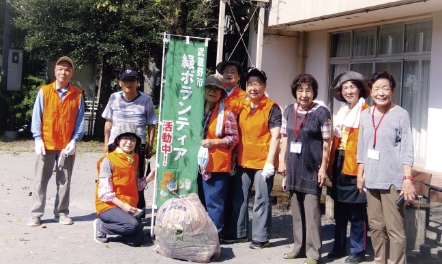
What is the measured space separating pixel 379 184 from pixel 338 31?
7853 millimetres

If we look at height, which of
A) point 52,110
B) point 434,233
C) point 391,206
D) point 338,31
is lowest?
point 434,233

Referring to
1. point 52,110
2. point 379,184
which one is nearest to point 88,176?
point 52,110

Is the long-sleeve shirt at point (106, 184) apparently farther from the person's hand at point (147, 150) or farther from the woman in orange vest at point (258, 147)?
the woman in orange vest at point (258, 147)

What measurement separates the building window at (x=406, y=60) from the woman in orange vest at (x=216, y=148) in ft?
16.4

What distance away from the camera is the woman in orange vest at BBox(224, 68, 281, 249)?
6.21 meters

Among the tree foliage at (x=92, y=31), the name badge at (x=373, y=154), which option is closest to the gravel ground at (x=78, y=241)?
the name badge at (x=373, y=154)

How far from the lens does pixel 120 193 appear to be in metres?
6.20

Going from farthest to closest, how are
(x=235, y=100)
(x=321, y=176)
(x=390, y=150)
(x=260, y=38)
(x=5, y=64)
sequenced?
(x=5, y=64)
(x=260, y=38)
(x=235, y=100)
(x=321, y=176)
(x=390, y=150)

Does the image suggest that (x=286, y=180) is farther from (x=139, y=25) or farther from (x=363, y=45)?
(x=139, y=25)

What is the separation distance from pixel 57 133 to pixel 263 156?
8.41 feet

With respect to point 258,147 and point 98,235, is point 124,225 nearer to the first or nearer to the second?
point 98,235

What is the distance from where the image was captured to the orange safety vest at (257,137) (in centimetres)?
626

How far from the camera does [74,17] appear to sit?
16.2 metres

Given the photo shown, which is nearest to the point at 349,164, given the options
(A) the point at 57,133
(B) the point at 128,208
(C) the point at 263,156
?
(C) the point at 263,156
